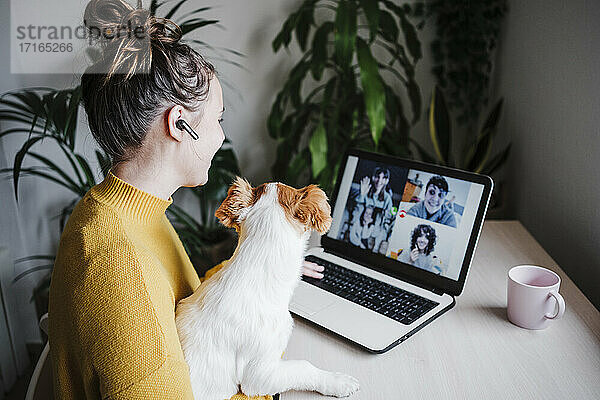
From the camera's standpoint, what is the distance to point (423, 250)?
3.74 feet

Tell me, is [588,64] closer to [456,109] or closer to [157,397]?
[456,109]

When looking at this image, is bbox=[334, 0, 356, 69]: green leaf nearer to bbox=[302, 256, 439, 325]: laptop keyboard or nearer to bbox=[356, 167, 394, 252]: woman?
bbox=[356, 167, 394, 252]: woman

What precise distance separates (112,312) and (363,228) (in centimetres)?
65

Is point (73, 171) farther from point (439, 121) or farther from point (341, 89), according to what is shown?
point (439, 121)

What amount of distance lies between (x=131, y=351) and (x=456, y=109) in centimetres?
180

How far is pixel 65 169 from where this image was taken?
6.85 ft

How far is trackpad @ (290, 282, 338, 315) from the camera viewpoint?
1.07 metres

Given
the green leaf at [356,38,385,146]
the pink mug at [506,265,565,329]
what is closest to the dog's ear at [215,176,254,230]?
the pink mug at [506,265,565,329]

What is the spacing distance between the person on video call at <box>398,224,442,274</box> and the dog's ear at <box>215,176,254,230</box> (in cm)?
43

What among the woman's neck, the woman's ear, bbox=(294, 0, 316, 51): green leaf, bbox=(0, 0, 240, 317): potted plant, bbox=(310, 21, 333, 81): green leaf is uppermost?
bbox=(294, 0, 316, 51): green leaf

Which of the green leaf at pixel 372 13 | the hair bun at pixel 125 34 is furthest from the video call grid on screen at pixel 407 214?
the green leaf at pixel 372 13

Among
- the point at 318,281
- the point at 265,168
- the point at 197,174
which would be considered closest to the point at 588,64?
the point at 318,281

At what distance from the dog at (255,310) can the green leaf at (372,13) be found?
Answer: 1064 mm

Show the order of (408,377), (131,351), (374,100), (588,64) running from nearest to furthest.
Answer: (131,351)
(408,377)
(588,64)
(374,100)
